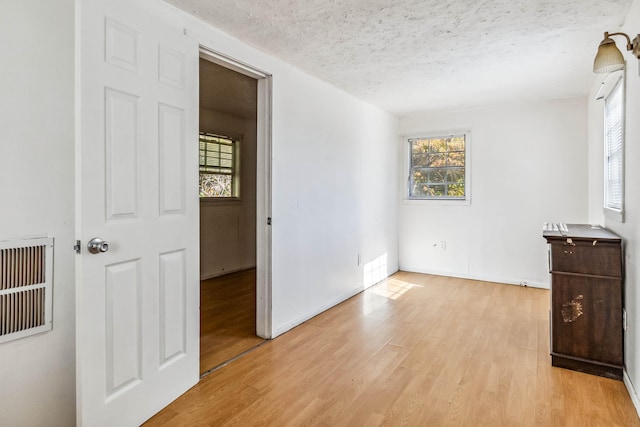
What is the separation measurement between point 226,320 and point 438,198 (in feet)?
10.8

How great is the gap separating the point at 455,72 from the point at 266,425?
3179 millimetres

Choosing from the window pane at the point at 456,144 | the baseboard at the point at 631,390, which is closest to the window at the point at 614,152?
the baseboard at the point at 631,390

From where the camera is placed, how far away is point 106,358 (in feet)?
5.39

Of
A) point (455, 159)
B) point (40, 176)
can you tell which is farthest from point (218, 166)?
point (40, 176)

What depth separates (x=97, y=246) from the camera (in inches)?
61.6

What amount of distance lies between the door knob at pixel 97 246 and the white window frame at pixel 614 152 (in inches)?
117

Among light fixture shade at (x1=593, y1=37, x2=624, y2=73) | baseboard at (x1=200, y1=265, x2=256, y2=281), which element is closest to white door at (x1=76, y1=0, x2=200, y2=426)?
light fixture shade at (x1=593, y1=37, x2=624, y2=73)

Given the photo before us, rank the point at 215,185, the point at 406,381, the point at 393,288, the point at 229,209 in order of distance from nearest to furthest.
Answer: the point at 406,381
the point at 393,288
the point at 215,185
the point at 229,209

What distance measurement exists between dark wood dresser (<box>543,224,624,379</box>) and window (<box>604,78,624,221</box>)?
315 millimetres

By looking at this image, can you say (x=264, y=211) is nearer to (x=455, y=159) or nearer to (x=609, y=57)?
(x=609, y=57)

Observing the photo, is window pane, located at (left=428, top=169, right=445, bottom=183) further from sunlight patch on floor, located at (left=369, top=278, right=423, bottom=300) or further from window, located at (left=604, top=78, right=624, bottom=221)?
window, located at (left=604, top=78, right=624, bottom=221)

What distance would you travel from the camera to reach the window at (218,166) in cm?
490

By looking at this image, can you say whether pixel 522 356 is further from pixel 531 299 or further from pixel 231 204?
pixel 231 204

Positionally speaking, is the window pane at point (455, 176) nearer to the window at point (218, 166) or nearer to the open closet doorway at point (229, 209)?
the open closet doorway at point (229, 209)
